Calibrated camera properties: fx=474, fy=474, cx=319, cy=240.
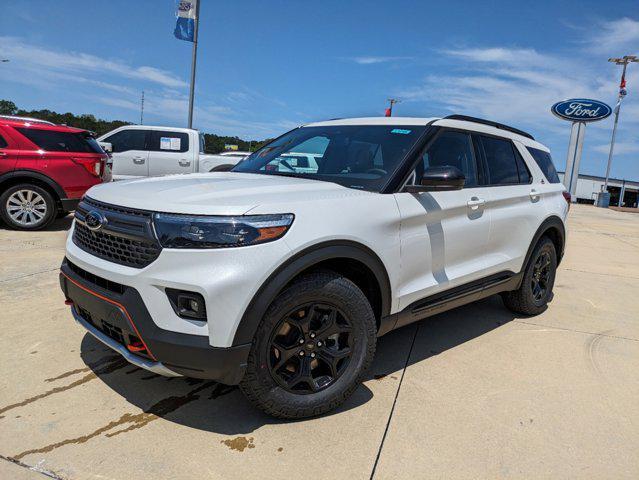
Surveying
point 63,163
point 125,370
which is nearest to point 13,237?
point 63,163

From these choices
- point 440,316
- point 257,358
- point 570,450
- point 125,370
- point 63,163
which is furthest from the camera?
point 63,163

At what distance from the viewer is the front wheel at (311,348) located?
231 centimetres

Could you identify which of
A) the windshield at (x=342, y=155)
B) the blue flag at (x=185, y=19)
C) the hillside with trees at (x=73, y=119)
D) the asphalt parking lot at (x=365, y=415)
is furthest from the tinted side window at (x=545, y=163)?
the hillside with trees at (x=73, y=119)

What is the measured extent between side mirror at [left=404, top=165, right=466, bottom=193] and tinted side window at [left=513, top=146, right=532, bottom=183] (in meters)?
1.58

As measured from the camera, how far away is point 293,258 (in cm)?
228

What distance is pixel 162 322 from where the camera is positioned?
2168 millimetres

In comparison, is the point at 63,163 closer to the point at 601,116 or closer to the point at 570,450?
the point at 570,450

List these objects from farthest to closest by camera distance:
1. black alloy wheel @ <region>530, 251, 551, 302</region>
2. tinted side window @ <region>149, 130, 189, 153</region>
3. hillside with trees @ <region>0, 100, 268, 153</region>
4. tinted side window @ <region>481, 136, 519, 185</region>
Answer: hillside with trees @ <region>0, 100, 268, 153</region>, tinted side window @ <region>149, 130, 189, 153</region>, black alloy wheel @ <region>530, 251, 551, 302</region>, tinted side window @ <region>481, 136, 519, 185</region>

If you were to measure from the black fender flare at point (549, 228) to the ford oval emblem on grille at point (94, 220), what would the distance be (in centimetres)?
339

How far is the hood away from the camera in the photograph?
2234mm

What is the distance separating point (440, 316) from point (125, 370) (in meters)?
2.77

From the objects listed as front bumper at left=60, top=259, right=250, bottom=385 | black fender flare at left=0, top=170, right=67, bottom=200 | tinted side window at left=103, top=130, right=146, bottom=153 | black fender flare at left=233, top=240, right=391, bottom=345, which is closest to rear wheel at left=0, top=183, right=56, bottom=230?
black fender flare at left=0, top=170, right=67, bottom=200

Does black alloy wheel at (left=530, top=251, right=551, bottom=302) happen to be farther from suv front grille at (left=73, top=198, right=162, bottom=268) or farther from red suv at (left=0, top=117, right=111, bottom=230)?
red suv at (left=0, top=117, right=111, bottom=230)

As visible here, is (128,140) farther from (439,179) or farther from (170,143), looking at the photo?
(439,179)
